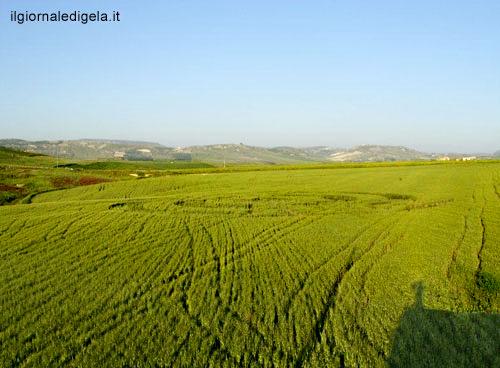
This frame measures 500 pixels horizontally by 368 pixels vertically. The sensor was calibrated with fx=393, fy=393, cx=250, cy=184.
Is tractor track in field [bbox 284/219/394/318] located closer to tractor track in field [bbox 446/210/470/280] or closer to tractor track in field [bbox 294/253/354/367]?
tractor track in field [bbox 294/253/354/367]

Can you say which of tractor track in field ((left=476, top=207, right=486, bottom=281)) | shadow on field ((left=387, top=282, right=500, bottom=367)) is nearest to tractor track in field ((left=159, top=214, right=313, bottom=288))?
shadow on field ((left=387, top=282, right=500, bottom=367))

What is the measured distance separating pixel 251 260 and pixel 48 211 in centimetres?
1820

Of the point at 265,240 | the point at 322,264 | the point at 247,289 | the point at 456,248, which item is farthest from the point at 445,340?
the point at 265,240

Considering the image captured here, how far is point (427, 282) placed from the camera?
16.0 metres

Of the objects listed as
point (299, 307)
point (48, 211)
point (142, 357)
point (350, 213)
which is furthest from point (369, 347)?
point (48, 211)

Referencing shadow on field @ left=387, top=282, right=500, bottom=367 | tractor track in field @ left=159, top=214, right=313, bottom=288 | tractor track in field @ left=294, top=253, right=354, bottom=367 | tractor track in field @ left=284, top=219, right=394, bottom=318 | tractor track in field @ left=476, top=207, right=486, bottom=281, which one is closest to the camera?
shadow on field @ left=387, top=282, right=500, bottom=367

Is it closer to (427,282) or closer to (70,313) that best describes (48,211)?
(70,313)

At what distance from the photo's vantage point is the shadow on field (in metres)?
10.4

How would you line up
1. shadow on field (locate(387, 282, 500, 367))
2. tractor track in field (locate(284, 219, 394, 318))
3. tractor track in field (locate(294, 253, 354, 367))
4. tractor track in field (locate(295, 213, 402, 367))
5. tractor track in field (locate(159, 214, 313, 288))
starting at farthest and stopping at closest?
tractor track in field (locate(159, 214, 313, 288))
tractor track in field (locate(284, 219, 394, 318))
tractor track in field (locate(295, 213, 402, 367))
tractor track in field (locate(294, 253, 354, 367))
shadow on field (locate(387, 282, 500, 367))

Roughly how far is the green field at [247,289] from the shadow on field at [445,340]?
0.17 feet

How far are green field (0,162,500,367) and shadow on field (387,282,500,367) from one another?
0.17 feet

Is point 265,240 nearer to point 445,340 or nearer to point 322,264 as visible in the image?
point 322,264

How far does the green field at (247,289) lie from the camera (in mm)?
10844

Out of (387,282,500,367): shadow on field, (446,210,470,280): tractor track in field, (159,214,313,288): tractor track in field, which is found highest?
(446,210,470,280): tractor track in field
